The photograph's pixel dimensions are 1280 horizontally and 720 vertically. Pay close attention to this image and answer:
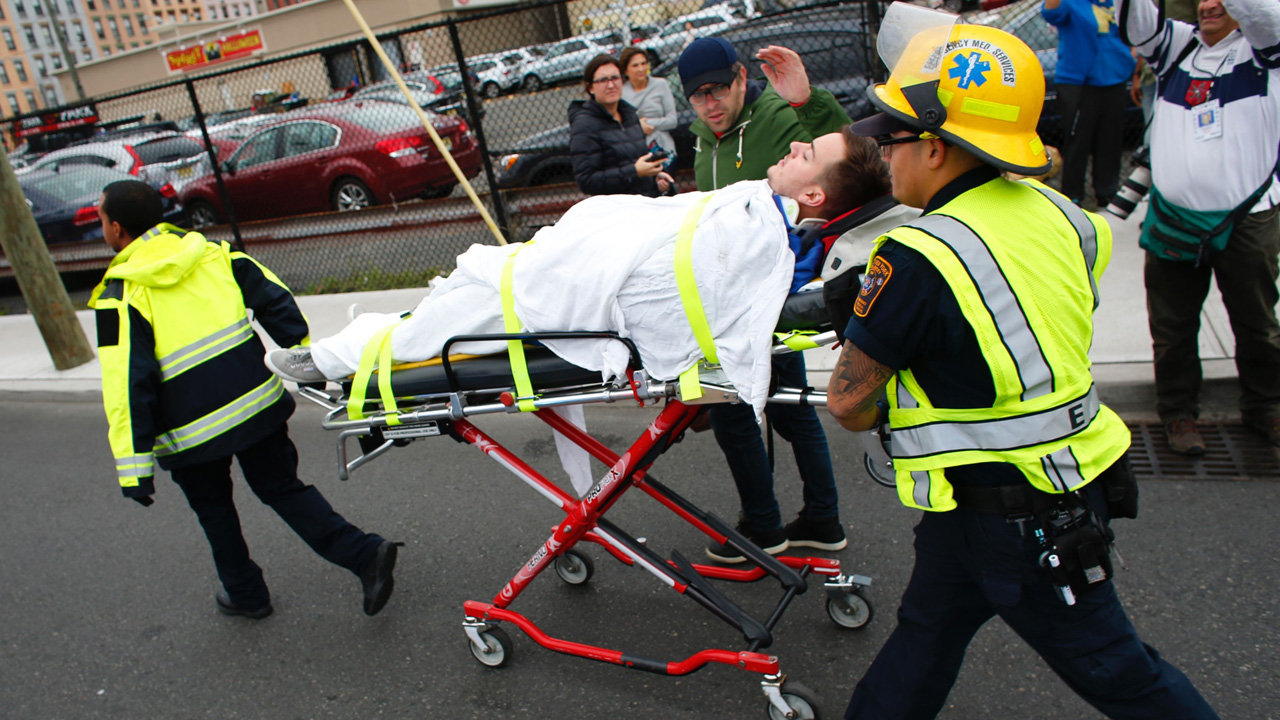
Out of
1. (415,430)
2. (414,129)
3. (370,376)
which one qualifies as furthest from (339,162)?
(415,430)

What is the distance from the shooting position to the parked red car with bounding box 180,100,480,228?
9703mm

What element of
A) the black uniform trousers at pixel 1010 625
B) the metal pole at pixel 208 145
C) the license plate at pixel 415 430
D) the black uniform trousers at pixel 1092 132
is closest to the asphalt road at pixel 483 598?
the black uniform trousers at pixel 1010 625

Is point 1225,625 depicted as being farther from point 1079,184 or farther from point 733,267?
point 1079,184

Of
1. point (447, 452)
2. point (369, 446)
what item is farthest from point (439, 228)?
point (369, 446)

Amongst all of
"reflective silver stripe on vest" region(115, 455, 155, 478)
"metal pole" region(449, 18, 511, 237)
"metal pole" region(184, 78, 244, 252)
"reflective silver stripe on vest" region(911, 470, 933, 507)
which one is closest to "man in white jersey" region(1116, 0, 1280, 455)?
"reflective silver stripe on vest" region(911, 470, 933, 507)

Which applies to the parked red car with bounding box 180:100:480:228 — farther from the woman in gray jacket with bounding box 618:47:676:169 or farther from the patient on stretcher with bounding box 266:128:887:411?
the patient on stretcher with bounding box 266:128:887:411

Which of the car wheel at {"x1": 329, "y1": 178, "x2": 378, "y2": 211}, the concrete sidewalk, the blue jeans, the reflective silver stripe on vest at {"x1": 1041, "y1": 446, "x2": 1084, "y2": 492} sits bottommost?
the concrete sidewalk

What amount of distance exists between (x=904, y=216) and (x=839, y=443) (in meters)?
2.28

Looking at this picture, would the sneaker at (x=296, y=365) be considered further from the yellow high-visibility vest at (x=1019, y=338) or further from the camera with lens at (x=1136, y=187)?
the camera with lens at (x=1136, y=187)

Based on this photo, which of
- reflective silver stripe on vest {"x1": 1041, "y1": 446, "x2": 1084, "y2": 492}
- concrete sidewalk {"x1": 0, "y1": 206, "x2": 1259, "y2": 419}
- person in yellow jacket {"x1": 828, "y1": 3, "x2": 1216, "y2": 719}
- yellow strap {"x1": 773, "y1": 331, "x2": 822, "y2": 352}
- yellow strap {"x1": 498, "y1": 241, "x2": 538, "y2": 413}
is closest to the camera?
person in yellow jacket {"x1": 828, "y1": 3, "x2": 1216, "y2": 719}

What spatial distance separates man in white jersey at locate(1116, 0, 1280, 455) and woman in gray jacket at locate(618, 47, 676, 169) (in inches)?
115

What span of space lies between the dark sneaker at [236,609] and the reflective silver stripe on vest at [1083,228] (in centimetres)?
324

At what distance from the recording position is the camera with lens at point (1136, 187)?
3652 mm

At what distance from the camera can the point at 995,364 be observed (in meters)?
1.62
